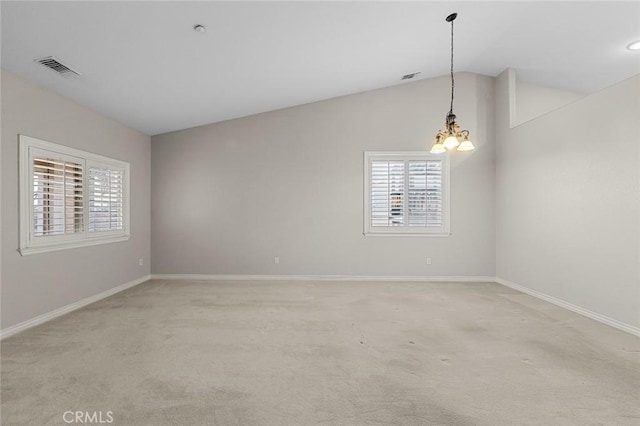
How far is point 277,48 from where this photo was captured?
3.31 meters

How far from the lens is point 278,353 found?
8.33 ft

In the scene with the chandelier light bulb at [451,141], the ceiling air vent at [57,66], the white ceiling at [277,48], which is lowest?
the chandelier light bulb at [451,141]

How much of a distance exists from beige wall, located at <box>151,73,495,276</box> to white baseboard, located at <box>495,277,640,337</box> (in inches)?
25.8

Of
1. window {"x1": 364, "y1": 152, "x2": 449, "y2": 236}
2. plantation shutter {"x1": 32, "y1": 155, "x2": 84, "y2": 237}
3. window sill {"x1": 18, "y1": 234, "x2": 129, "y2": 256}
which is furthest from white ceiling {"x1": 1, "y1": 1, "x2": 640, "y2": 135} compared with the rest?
window sill {"x1": 18, "y1": 234, "x2": 129, "y2": 256}

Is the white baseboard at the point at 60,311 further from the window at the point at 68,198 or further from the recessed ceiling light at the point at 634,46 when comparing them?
the recessed ceiling light at the point at 634,46

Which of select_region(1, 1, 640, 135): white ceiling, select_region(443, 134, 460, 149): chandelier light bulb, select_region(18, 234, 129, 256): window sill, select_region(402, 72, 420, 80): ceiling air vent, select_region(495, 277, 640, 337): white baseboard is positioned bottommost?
select_region(495, 277, 640, 337): white baseboard

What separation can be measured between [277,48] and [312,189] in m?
2.51

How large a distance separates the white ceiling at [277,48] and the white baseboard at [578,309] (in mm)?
3589

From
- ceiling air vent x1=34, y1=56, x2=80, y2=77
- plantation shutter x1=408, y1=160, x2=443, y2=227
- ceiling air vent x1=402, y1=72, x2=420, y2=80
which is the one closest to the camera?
ceiling air vent x1=34, y1=56, x2=80, y2=77

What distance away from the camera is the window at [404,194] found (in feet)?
17.2

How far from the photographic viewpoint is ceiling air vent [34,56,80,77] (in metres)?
2.79

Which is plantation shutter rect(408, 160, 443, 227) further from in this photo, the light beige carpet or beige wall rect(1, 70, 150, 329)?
beige wall rect(1, 70, 150, 329)

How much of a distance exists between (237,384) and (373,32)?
3.91 m

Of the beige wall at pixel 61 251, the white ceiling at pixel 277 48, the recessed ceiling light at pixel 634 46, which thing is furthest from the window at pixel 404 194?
the beige wall at pixel 61 251
